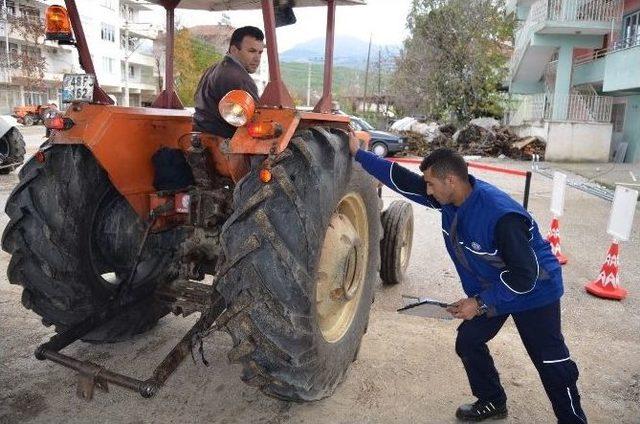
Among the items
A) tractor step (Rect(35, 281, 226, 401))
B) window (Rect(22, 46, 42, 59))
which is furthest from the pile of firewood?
window (Rect(22, 46, 42, 59))

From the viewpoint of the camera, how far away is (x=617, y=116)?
1883 cm

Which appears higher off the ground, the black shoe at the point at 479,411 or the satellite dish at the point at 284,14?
the satellite dish at the point at 284,14

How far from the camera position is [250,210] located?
2311 mm

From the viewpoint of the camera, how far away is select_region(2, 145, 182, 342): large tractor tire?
2.94 metres

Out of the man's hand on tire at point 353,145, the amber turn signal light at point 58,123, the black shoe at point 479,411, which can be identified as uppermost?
the amber turn signal light at point 58,123

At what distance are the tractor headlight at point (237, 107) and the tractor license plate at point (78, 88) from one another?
2.98ft

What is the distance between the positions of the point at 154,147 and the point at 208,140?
0.43 metres

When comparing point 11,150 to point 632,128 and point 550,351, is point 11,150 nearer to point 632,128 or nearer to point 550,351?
point 550,351

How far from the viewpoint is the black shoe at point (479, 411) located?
288 centimetres

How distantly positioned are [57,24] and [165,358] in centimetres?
182

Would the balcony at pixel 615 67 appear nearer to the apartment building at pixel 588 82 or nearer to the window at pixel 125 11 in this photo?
the apartment building at pixel 588 82

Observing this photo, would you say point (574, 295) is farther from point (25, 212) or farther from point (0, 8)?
point (0, 8)

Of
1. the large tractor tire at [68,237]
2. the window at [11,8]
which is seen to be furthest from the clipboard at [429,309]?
the window at [11,8]

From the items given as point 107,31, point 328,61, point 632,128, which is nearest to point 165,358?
point 328,61
